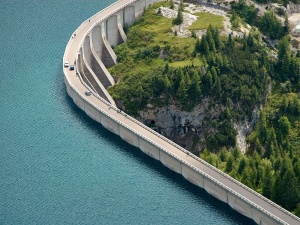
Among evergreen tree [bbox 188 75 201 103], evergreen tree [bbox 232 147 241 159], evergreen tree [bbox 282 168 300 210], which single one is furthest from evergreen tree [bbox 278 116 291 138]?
evergreen tree [bbox 282 168 300 210]

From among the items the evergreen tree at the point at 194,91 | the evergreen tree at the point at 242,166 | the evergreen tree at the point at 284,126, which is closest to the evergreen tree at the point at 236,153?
the evergreen tree at the point at 242,166

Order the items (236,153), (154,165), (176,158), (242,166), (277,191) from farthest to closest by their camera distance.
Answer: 1. (154,165)
2. (236,153)
3. (176,158)
4. (242,166)
5. (277,191)

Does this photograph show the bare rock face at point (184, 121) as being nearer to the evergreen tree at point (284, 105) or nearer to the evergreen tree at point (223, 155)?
the evergreen tree at point (223, 155)

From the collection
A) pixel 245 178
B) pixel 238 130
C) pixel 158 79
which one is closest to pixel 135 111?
pixel 158 79

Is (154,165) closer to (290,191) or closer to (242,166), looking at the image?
(242,166)

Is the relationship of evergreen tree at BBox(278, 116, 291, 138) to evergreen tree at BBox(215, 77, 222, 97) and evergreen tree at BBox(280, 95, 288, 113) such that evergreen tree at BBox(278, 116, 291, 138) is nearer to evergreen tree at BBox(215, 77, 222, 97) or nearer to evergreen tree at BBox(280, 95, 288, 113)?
evergreen tree at BBox(280, 95, 288, 113)

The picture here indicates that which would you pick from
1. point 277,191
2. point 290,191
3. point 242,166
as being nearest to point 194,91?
point 242,166

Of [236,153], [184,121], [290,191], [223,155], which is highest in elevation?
[290,191]

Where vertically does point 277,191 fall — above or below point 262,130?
above
